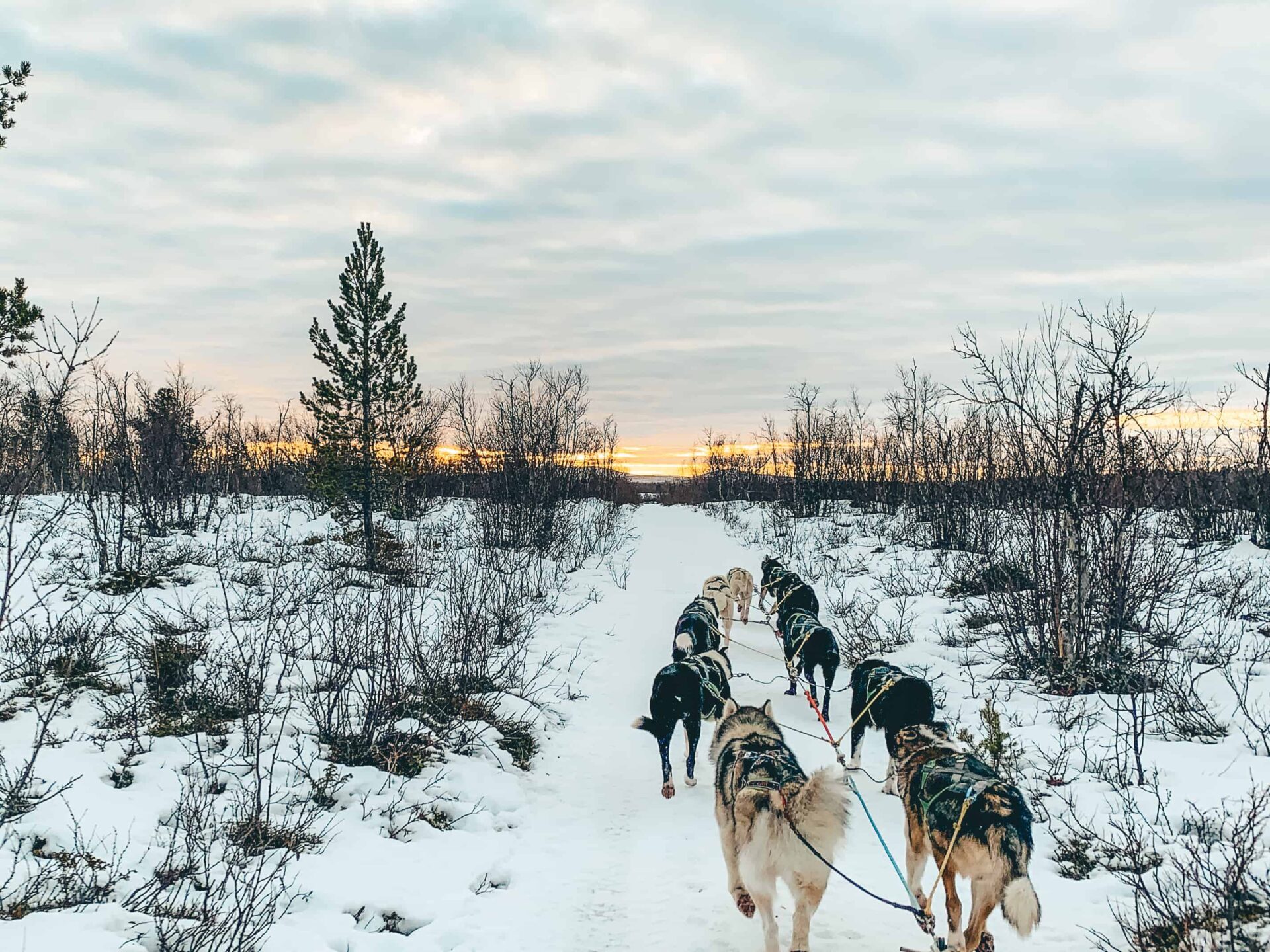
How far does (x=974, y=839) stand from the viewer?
306 centimetres

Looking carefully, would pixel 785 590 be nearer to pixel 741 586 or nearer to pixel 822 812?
pixel 741 586

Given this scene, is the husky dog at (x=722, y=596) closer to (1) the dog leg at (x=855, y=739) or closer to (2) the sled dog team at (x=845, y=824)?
(1) the dog leg at (x=855, y=739)

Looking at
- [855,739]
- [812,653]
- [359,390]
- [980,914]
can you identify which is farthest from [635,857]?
[359,390]

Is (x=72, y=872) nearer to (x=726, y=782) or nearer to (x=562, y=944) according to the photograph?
(x=562, y=944)

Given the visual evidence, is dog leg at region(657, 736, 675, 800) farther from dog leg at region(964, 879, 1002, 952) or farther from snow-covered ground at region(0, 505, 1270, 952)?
dog leg at region(964, 879, 1002, 952)

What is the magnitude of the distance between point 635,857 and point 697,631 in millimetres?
3696

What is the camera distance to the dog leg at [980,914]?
119 inches

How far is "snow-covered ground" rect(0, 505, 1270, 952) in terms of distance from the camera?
3.58 meters

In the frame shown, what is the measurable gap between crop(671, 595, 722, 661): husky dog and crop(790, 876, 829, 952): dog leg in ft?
12.7

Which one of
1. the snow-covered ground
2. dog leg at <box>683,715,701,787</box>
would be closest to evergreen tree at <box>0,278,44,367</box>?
the snow-covered ground

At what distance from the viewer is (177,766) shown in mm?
4961

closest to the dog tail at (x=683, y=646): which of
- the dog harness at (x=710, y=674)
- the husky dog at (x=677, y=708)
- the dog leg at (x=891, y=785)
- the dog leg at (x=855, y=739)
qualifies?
the dog harness at (x=710, y=674)

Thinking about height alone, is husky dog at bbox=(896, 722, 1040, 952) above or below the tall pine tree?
below

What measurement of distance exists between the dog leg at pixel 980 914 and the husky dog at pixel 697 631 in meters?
4.13
